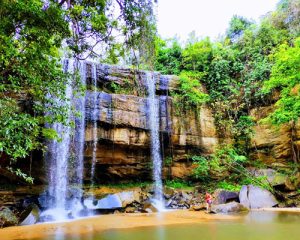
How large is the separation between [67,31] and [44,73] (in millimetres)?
1280

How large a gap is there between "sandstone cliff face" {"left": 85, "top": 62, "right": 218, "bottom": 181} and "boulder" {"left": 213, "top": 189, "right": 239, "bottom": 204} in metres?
3.89

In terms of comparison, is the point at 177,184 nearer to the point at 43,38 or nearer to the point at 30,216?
the point at 30,216

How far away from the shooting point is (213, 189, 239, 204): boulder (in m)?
13.9

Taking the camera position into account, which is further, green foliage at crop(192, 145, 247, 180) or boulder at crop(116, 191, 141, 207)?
green foliage at crop(192, 145, 247, 180)

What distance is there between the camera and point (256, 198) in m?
13.9

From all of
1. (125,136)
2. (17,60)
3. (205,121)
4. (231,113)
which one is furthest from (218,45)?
(17,60)

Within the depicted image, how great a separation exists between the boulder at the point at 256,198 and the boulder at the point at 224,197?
0.96 ft

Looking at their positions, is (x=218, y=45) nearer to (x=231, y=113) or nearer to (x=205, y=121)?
(x=231, y=113)

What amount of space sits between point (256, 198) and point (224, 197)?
149 centimetres

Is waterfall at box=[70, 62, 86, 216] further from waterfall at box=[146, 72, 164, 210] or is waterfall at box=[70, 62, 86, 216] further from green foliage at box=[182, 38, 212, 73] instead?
green foliage at box=[182, 38, 212, 73]

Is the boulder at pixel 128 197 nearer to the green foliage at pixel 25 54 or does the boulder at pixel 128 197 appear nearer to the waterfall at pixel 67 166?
the waterfall at pixel 67 166

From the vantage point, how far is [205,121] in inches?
721

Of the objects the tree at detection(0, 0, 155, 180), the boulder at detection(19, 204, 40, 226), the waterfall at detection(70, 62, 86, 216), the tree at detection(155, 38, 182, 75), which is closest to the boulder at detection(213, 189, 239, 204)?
the waterfall at detection(70, 62, 86, 216)

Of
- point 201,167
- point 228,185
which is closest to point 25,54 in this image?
point 201,167
